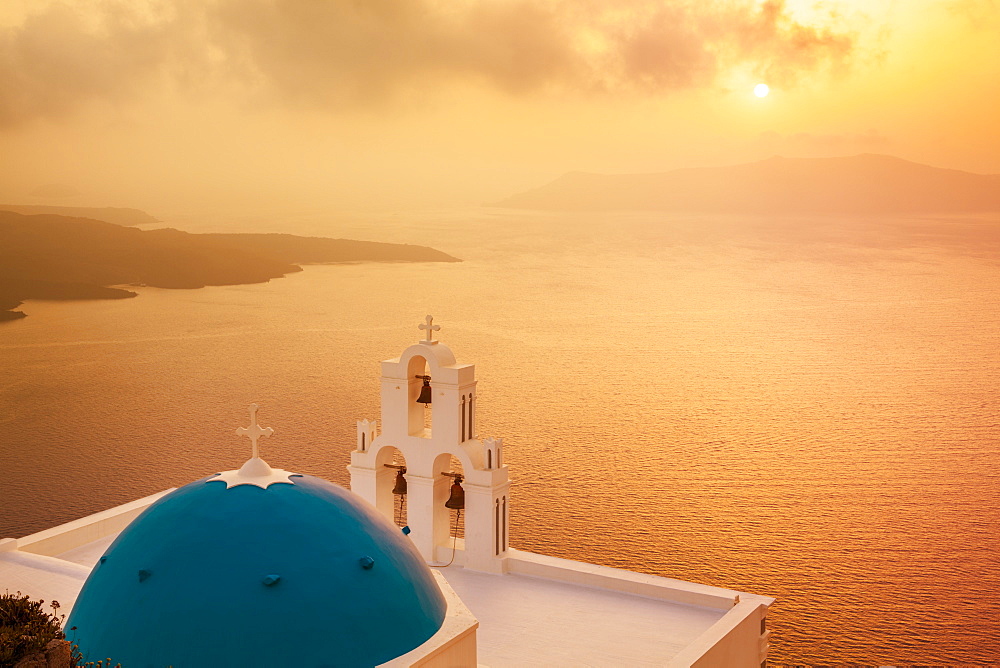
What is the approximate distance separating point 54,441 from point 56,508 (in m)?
5.14

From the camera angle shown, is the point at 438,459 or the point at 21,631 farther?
the point at 438,459

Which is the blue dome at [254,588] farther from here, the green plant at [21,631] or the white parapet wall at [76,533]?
the white parapet wall at [76,533]

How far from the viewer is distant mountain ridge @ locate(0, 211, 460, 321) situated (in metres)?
36.8

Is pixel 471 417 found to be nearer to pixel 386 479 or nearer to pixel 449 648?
pixel 386 479

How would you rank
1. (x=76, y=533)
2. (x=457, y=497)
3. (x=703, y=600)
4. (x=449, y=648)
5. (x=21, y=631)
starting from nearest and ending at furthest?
1. (x=21, y=631)
2. (x=449, y=648)
3. (x=703, y=600)
4. (x=457, y=497)
5. (x=76, y=533)

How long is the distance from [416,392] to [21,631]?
6.02m

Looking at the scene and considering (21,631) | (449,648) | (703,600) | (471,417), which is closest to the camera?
(21,631)

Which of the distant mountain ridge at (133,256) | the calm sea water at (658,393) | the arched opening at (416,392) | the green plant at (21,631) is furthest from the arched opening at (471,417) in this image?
the distant mountain ridge at (133,256)

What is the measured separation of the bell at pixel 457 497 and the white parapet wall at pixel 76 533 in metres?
3.21

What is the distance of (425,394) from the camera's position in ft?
35.9

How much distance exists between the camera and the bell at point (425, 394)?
10938mm

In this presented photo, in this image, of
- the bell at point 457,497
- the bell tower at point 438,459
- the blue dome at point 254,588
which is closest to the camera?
the blue dome at point 254,588

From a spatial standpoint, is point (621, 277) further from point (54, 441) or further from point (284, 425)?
point (54, 441)

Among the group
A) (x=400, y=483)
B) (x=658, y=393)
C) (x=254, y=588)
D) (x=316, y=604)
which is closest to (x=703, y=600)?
(x=400, y=483)
